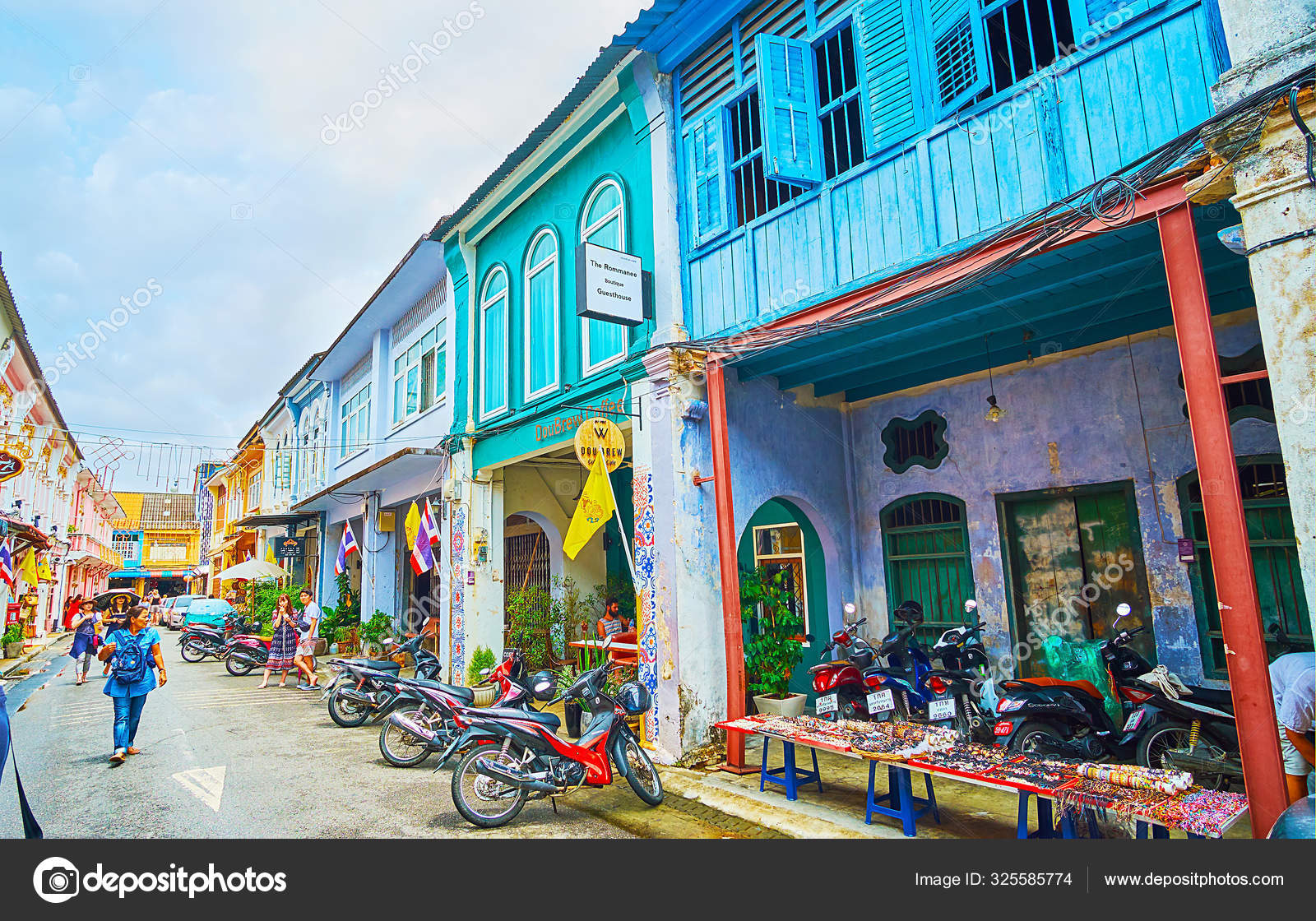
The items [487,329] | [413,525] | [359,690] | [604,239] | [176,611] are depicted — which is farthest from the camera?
[176,611]

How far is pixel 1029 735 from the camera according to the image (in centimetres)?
595

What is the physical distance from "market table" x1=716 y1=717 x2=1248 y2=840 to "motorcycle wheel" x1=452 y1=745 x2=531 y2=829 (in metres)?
1.89

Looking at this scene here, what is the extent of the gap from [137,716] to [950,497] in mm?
9470

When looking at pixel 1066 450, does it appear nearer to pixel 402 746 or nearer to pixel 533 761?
pixel 533 761

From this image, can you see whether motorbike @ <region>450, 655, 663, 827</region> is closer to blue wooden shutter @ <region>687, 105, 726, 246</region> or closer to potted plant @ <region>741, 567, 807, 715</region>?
potted plant @ <region>741, 567, 807, 715</region>

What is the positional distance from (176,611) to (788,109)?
38348 millimetres

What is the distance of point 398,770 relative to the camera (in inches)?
293

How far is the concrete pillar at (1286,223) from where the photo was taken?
3.64 metres

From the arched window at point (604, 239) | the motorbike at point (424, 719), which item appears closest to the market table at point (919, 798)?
the motorbike at point (424, 719)

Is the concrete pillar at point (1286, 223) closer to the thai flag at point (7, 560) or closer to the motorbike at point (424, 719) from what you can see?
the motorbike at point (424, 719)

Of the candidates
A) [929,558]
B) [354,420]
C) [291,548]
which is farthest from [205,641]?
[929,558]
